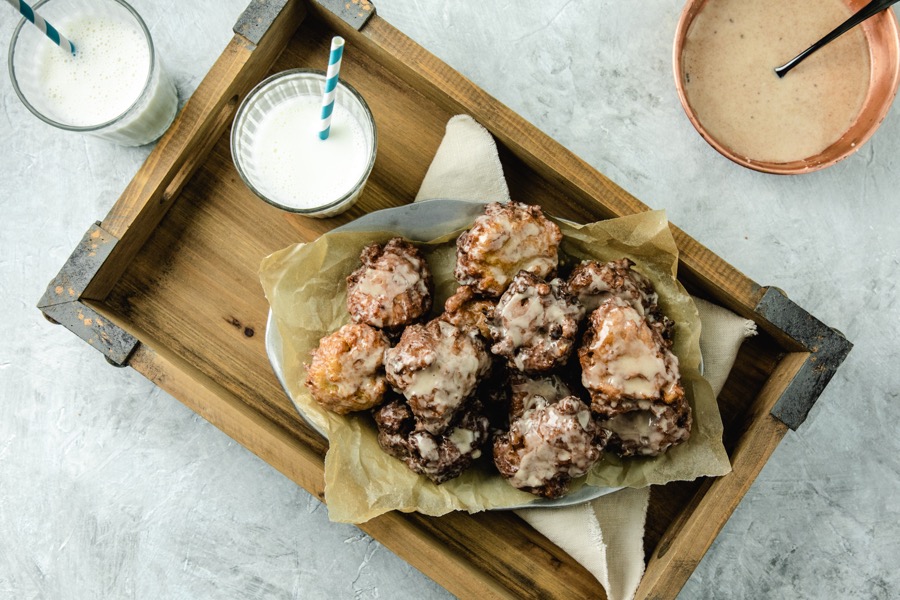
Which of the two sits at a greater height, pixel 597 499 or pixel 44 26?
pixel 44 26

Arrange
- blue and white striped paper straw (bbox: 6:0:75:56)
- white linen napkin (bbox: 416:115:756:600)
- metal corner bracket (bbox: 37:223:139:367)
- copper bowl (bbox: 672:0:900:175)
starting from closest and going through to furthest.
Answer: blue and white striped paper straw (bbox: 6:0:75:56)
metal corner bracket (bbox: 37:223:139:367)
white linen napkin (bbox: 416:115:756:600)
copper bowl (bbox: 672:0:900:175)

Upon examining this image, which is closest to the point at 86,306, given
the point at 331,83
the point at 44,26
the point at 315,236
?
the point at 315,236

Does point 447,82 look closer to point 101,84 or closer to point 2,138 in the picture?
point 101,84

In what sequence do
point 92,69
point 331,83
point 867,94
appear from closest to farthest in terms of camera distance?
point 331,83 → point 92,69 → point 867,94

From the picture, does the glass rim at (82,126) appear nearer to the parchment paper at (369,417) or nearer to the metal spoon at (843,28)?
the parchment paper at (369,417)

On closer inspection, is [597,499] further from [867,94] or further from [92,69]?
[92,69]

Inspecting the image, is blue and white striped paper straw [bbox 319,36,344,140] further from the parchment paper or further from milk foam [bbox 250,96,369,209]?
the parchment paper

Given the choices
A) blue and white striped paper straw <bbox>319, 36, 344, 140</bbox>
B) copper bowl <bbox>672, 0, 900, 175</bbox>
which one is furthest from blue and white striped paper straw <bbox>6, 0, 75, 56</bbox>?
copper bowl <bbox>672, 0, 900, 175</bbox>

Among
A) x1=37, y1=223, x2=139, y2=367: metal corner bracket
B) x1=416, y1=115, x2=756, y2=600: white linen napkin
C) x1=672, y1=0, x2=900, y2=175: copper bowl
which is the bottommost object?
x1=37, y1=223, x2=139, y2=367: metal corner bracket

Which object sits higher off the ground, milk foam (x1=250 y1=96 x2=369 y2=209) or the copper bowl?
the copper bowl
